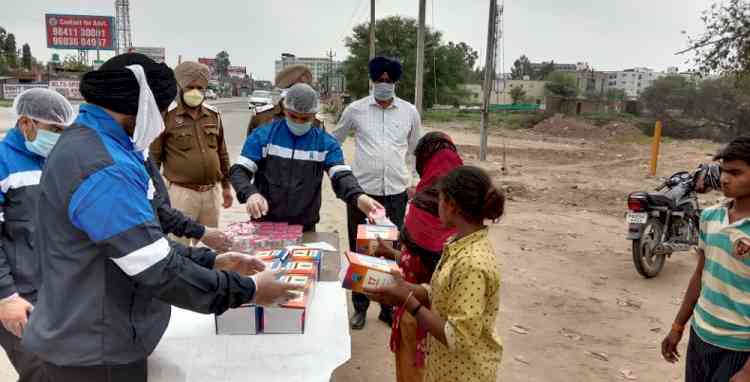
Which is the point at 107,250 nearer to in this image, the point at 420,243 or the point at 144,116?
the point at 144,116

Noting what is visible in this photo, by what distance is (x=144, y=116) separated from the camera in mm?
1541

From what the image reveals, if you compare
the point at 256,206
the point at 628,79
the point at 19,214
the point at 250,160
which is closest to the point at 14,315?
the point at 19,214

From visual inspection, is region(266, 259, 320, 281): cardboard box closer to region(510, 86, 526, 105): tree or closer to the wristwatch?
the wristwatch

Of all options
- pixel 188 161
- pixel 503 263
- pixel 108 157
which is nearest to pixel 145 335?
pixel 108 157

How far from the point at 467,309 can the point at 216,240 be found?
131 centimetres

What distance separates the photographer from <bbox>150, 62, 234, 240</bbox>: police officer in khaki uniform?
4.21 metres

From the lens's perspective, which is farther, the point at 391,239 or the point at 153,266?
the point at 391,239

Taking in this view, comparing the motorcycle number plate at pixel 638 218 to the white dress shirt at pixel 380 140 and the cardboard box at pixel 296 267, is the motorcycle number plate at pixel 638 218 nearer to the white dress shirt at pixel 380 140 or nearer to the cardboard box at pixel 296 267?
the white dress shirt at pixel 380 140

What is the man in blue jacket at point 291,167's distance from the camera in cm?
324

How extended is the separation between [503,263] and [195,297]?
4.80 metres

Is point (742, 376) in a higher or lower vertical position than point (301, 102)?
lower

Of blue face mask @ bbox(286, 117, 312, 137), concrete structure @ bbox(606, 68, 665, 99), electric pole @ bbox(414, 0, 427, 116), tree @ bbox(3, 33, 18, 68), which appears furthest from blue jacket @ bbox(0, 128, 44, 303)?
concrete structure @ bbox(606, 68, 665, 99)

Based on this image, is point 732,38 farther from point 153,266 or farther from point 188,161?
point 153,266

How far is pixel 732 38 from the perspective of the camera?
38.2ft
